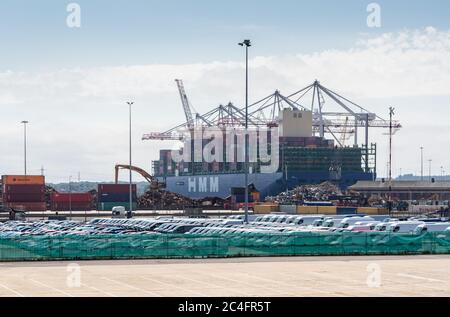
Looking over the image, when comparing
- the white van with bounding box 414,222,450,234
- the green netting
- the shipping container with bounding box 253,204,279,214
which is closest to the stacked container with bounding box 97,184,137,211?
the shipping container with bounding box 253,204,279,214

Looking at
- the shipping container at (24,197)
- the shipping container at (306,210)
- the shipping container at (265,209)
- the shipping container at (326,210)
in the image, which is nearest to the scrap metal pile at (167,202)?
the shipping container at (24,197)

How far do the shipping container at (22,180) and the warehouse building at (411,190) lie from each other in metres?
76.9

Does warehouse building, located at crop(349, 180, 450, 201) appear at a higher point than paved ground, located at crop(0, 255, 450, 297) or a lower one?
higher

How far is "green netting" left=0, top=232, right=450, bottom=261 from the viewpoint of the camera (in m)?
45.8

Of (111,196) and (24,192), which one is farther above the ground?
(24,192)

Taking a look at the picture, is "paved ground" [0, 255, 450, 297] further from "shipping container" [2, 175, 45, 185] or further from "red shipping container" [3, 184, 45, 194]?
"red shipping container" [3, 184, 45, 194]

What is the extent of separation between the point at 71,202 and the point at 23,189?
8.82 m

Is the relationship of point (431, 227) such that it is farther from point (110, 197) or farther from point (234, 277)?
point (110, 197)

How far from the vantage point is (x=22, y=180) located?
136750 millimetres

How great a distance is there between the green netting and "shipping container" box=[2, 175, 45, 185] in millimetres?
90733

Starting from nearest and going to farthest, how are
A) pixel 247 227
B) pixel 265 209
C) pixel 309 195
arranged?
pixel 247 227
pixel 265 209
pixel 309 195

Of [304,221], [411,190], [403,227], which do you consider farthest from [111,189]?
[403,227]

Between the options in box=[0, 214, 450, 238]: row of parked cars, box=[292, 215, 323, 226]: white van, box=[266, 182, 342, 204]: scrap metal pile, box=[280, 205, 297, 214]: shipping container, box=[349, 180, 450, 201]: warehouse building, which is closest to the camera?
box=[0, 214, 450, 238]: row of parked cars
